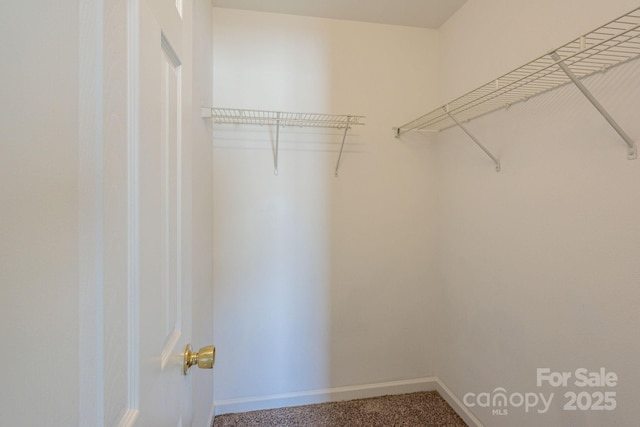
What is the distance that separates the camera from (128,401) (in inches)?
17.2

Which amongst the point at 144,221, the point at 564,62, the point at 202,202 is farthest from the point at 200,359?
the point at 564,62

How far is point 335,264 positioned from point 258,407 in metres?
1.02

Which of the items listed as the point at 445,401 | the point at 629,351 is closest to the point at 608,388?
the point at 629,351

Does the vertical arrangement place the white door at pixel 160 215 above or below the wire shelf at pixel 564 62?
below

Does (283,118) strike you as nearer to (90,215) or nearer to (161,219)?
(161,219)

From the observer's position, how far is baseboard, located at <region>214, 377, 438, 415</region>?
1725 mm

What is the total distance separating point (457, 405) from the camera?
1712 millimetres

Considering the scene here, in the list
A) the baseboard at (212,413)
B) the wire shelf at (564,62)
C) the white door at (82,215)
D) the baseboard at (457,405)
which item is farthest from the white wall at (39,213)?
the baseboard at (457,405)

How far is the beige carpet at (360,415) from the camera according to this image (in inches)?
64.8

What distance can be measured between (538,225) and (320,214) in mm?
1142

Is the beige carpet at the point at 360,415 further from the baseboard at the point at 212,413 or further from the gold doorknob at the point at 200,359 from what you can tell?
the gold doorknob at the point at 200,359

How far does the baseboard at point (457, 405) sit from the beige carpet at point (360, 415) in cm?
3

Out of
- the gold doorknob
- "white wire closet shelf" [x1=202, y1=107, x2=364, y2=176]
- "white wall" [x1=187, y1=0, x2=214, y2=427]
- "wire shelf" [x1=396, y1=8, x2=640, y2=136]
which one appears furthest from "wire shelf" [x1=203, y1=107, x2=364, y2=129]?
the gold doorknob

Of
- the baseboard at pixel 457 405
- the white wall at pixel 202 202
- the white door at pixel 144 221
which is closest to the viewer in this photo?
the white door at pixel 144 221
